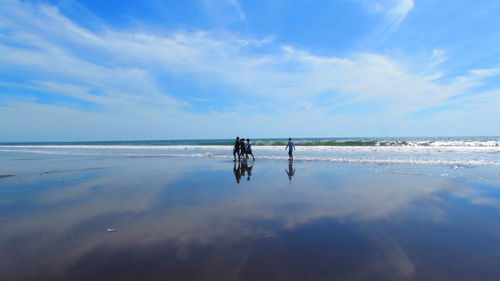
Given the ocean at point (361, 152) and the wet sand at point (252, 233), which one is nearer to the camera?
the wet sand at point (252, 233)

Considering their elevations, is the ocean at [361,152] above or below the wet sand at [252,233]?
above

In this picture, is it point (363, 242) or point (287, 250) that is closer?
point (287, 250)

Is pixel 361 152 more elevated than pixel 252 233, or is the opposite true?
pixel 361 152

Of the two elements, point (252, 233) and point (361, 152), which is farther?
point (361, 152)

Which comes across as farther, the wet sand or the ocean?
the ocean

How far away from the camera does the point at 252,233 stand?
5.32 meters

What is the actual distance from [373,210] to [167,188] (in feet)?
21.8

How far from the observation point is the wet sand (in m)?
3.92

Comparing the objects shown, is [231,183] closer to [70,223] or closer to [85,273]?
[70,223]

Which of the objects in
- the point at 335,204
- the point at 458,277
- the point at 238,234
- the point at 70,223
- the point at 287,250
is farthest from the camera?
the point at 335,204

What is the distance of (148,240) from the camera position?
16.4 ft

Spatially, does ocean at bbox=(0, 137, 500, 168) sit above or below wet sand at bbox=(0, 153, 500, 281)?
above

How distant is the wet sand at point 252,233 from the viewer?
392cm

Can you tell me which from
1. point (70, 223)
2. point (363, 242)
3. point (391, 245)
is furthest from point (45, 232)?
point (391, 245)
